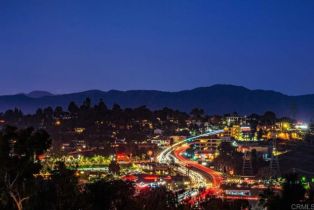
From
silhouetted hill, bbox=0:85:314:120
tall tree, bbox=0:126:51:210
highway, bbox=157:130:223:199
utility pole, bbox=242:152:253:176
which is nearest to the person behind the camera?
tall tree, bbox=0:126:51:210

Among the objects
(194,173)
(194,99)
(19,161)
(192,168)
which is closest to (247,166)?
(194,173)

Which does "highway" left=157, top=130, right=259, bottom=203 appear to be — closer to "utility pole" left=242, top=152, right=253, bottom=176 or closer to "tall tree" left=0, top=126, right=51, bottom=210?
"utility pole" left=242, top=152, right=253, bottom=176

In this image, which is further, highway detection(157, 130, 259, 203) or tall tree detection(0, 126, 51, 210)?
highway detection(157, 130, 259, 203)

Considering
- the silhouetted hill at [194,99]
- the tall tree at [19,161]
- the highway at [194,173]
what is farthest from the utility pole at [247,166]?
the silhouetted hill at [194,99]

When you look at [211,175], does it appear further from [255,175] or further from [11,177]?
[11,177]

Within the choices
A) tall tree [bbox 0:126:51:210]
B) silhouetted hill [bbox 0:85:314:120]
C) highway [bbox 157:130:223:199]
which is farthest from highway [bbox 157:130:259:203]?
silhouetted hill [bbox 0:85:314:120]

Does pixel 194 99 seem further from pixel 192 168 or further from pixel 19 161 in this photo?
pixel 19 161

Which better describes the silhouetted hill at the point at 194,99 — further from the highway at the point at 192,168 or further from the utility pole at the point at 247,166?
the utility pole at the point at 247,166

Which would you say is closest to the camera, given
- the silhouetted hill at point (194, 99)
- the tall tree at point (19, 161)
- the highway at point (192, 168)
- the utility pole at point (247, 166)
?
the tall tree at point (19, 161)

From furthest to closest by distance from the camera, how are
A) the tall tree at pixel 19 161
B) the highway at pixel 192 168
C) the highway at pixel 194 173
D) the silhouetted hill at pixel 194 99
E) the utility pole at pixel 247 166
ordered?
1. the silhouetted hill at pixel 194 99
2. the utility pole at pixel 247 166
3. the highway at pixel 192 168
4. the highway at pixel 194 173
5. the tall tree at pixel 19 161
